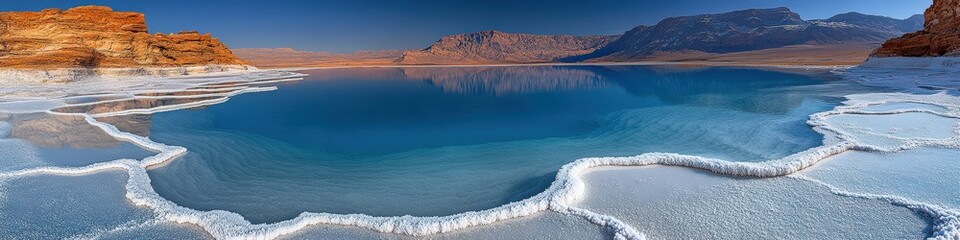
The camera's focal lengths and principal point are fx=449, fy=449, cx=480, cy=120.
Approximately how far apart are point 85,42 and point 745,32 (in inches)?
4715

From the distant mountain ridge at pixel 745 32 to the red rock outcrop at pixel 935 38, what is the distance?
Result: 70.4 m

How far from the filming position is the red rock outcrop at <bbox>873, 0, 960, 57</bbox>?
24.3 m

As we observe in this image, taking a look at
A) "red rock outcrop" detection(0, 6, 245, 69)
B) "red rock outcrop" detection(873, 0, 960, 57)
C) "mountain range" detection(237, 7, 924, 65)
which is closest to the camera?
"red rock outcrop" detection(873, 0, 960, 57)

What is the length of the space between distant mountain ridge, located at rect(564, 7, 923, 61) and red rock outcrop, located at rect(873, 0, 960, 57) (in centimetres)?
7036

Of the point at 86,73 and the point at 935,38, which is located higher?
the point at 935,38

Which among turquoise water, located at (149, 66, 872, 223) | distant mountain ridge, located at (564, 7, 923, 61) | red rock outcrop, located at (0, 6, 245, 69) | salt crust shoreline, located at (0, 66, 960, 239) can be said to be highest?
distant mountain ridge, located at (564, 7, 923, 61)

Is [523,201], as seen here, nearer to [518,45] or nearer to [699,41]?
[699,41]

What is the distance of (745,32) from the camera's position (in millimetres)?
107562

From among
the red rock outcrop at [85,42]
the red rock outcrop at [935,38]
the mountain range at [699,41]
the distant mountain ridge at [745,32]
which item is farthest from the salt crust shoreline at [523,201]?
the distant mountain ridge at [745,32]

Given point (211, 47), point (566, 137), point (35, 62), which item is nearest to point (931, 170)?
point (566, 137)

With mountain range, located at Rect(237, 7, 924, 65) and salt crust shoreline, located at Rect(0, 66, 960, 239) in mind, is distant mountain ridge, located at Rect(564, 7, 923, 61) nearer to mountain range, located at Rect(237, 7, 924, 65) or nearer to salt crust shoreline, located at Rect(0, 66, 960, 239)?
mountain range, located at Rect(237, 7, 924, 65)

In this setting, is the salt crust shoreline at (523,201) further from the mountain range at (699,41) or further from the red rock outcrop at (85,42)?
the mountain range at (699,41)

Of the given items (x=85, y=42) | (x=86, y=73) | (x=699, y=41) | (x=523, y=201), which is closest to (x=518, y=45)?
(x=699, y=41)

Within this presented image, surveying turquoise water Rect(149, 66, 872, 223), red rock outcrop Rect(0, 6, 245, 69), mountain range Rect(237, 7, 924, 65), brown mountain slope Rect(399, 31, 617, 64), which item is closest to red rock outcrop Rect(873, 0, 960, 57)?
turquoise water Rect(149, 66, 872, 223)
